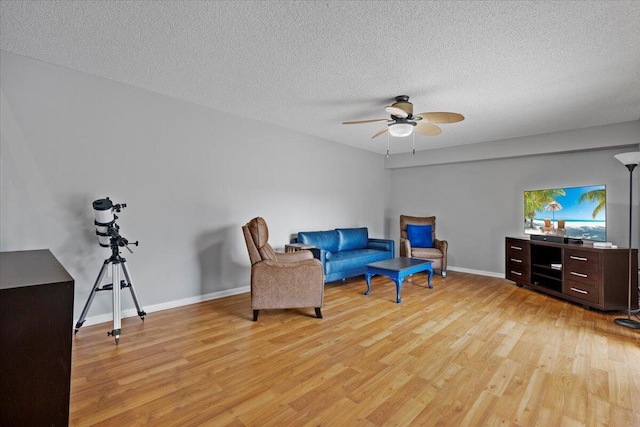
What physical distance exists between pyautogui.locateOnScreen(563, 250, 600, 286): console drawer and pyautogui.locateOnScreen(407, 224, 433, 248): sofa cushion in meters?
2.12

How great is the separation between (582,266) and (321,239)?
11.4ft

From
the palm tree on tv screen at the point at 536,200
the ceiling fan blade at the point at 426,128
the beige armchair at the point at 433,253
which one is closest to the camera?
the ceiling fan blade at the point at 426,128

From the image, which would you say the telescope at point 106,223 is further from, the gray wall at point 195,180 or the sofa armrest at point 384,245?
the sofa armrest at point 384,245

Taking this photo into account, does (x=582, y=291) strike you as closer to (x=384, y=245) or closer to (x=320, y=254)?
(x=384, y=245)

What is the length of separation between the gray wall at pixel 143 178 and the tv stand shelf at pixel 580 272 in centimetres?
357

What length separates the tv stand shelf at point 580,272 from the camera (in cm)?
355

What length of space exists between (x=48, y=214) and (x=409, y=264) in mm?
4093

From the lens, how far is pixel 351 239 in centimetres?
553

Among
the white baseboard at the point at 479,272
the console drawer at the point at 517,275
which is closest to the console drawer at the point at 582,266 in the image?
the console drawer at the point at 517,275

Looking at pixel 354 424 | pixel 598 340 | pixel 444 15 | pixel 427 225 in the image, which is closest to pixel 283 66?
pixel 444 15

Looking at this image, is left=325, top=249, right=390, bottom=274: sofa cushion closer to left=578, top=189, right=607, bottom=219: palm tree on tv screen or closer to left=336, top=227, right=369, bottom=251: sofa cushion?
left=336, top=227, right=369, bottom=251: sofa cushion

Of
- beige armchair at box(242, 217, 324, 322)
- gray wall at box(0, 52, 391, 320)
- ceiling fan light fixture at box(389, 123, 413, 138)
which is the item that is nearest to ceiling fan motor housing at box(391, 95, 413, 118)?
ceiling fan light fixture at box(389, 123, 413, 138)

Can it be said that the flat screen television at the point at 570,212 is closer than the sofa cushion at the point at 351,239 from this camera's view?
Yes

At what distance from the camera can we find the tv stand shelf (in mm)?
3551
